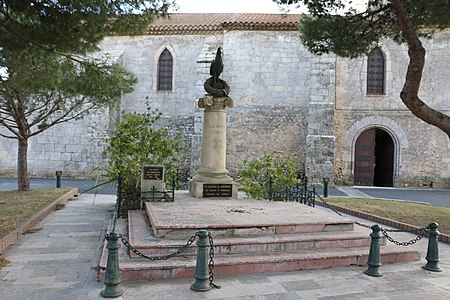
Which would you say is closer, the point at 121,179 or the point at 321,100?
the point at 121,179

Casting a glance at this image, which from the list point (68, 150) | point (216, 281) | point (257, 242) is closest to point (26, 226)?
point (216, 281)

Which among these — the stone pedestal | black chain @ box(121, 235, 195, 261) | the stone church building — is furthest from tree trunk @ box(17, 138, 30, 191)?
black chain @ box(121, 235, 195, 261)

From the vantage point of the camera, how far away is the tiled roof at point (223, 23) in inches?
704

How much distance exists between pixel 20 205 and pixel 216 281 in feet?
22.9

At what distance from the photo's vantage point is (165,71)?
1947 centimetres

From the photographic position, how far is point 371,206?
34.7ft

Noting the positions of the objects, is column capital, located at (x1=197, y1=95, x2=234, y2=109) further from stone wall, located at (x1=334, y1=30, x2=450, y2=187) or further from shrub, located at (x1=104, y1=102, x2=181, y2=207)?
stone wall, located at (x1=334, y1=30, x2=450, y2=187)

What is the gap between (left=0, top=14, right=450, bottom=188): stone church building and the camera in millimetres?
17312

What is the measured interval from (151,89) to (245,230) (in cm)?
1525

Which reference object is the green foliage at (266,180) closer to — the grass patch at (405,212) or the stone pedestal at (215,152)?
the stone pedestal at (215,152)

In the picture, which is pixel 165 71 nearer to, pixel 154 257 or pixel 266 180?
pixel 266 180

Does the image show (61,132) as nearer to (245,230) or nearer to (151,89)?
(151,89)

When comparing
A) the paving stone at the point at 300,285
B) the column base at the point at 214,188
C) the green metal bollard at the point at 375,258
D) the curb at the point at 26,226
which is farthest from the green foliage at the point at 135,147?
the green metal bollard at the point at 375,258

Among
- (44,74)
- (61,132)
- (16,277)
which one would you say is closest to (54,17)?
(44,74)
